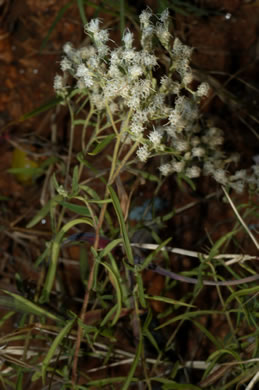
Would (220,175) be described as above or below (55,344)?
above

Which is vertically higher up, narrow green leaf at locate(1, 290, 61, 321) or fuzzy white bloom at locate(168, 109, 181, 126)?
fuzzy white bloom at locate(168, 109, 181, 126)

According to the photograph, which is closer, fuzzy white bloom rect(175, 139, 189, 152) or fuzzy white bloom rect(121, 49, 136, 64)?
fuzzy white bloom rect(121, 49, 136, 64)

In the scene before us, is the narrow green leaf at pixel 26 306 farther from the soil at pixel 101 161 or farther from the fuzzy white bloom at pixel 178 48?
the fuzzy white bloom at pixel 178 48

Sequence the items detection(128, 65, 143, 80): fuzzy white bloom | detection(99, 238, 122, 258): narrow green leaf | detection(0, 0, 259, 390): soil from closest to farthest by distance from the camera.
Result: detection(128, 65, 143, 80): fuzzy white bloom → detection(99, 238, 122, 258): narrow green leaf → detection(0, 0, 259, 390): soil

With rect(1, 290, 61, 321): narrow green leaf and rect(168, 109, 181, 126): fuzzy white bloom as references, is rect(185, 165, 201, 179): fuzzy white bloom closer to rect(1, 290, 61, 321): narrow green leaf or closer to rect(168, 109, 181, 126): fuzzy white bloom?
rect(168, 109, 181, 126): fuzzy white bloom

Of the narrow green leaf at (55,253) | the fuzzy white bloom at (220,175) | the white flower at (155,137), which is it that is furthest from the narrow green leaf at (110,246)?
the fuzzy white bloom at (220,175)

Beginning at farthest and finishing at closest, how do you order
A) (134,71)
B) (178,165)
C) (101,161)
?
(101,161) → (178,165) → (134,71)

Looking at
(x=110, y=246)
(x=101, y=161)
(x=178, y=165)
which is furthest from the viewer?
(x=101, y=161)

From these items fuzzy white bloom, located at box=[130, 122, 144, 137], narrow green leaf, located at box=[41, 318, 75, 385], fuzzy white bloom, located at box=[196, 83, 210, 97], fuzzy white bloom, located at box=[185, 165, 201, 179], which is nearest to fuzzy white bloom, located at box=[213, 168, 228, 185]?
fuzzy white bloom, located at box=[185, 165, 201, 179]

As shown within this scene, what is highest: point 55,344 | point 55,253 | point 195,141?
point 195,141

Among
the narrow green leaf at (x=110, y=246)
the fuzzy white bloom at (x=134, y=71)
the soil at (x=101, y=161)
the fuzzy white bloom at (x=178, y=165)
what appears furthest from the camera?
the soil at (x=101, y=161)

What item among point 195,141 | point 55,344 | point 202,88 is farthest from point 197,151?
point 55,344

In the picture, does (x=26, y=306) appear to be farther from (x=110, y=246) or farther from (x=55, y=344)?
(x=110, y=246)
